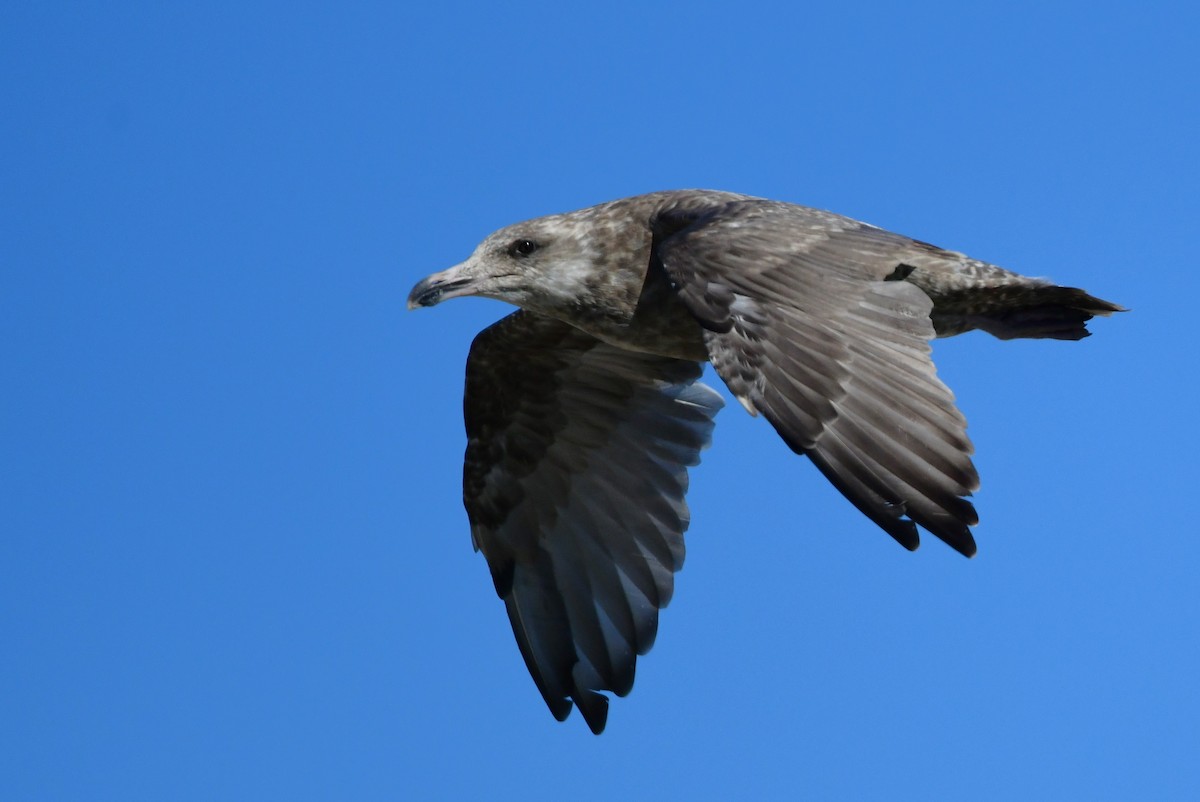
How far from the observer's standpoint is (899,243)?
8922 mm

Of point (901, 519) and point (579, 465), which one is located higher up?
point (579, 465)

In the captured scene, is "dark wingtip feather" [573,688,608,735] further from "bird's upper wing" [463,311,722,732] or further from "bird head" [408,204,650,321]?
"bird head" [408,204,650,321]

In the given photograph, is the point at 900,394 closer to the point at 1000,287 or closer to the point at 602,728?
the point at 1000,287

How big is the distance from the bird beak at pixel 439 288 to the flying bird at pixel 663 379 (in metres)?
0.01

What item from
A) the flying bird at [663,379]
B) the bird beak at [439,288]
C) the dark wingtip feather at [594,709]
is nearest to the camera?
the flying bird at [663,379]

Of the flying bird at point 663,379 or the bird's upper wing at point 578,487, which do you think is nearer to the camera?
the flying bird at point 663,379

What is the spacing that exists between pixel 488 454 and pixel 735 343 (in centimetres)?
355

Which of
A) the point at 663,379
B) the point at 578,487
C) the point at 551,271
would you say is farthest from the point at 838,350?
the point at 578,487

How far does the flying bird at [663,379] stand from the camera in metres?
7.39

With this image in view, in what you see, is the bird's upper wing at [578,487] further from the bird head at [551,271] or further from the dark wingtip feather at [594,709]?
the bird head at [551,271]

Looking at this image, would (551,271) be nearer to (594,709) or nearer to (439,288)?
(439,288)

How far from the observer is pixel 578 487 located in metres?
11.1

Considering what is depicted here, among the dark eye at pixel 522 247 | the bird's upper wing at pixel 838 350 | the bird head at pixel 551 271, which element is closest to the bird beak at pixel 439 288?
the bird head at pixel 551 271

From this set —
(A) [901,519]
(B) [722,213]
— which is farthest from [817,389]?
(B) [722,213]
